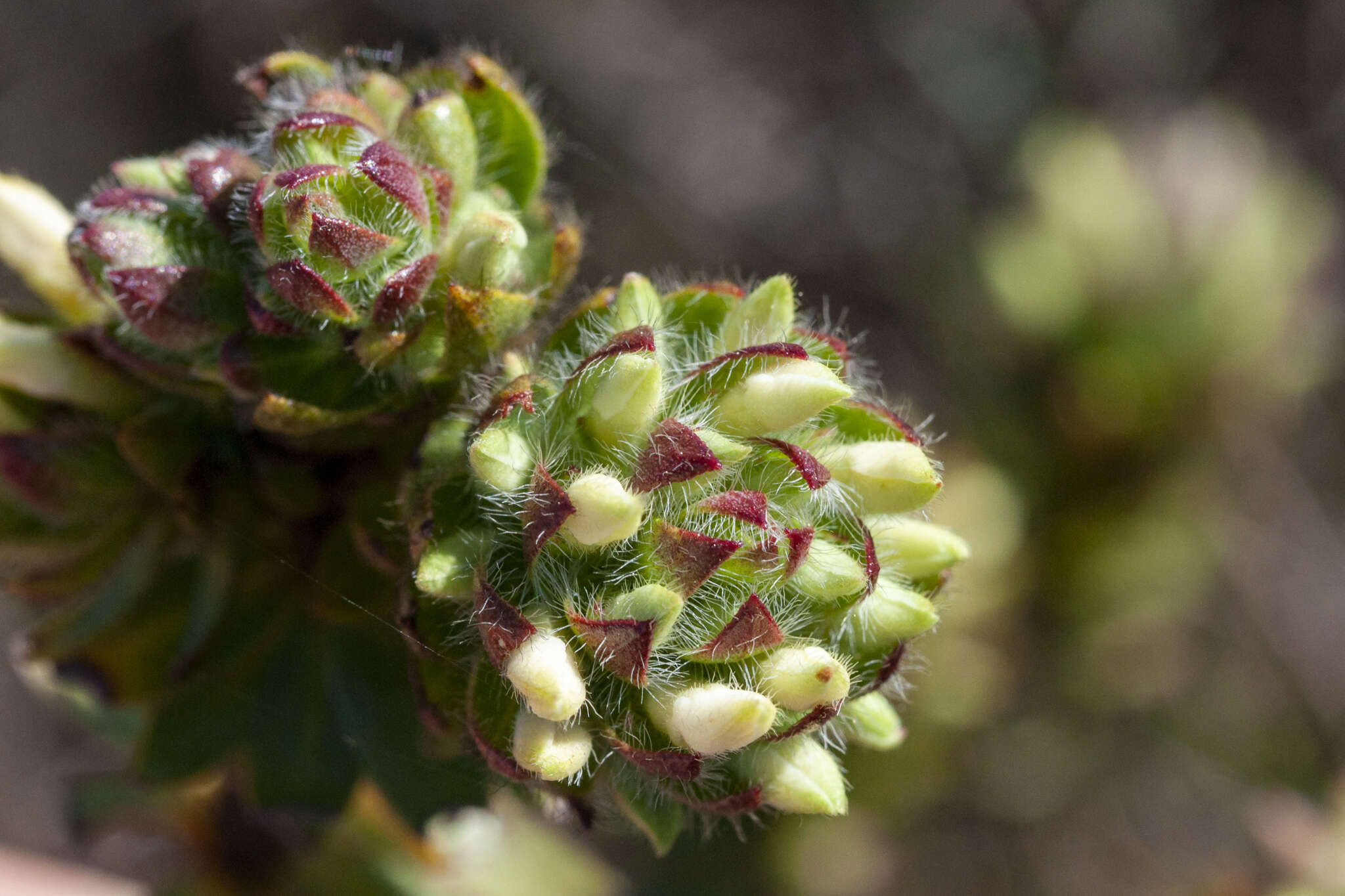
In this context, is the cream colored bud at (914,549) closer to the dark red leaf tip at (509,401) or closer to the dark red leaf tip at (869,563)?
the dark red leaf tip at (869,563)

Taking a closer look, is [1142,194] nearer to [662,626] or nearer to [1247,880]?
[1247,880]

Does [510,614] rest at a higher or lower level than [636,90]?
higher

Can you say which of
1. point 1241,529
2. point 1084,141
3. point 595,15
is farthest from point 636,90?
point 1241,529

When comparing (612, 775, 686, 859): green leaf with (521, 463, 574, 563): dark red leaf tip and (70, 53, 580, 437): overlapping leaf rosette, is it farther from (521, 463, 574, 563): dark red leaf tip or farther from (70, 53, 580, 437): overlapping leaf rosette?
(70, 53, 580, 437): overlapping leaf rosette

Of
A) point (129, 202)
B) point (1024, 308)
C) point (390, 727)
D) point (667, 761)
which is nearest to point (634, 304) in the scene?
point (667, 761)

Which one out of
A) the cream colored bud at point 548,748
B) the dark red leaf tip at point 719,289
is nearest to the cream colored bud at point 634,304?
the dark red leaf tip at point 719,289

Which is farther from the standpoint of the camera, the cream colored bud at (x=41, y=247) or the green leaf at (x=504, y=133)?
the cream colored bud at (x=41, y=247)
